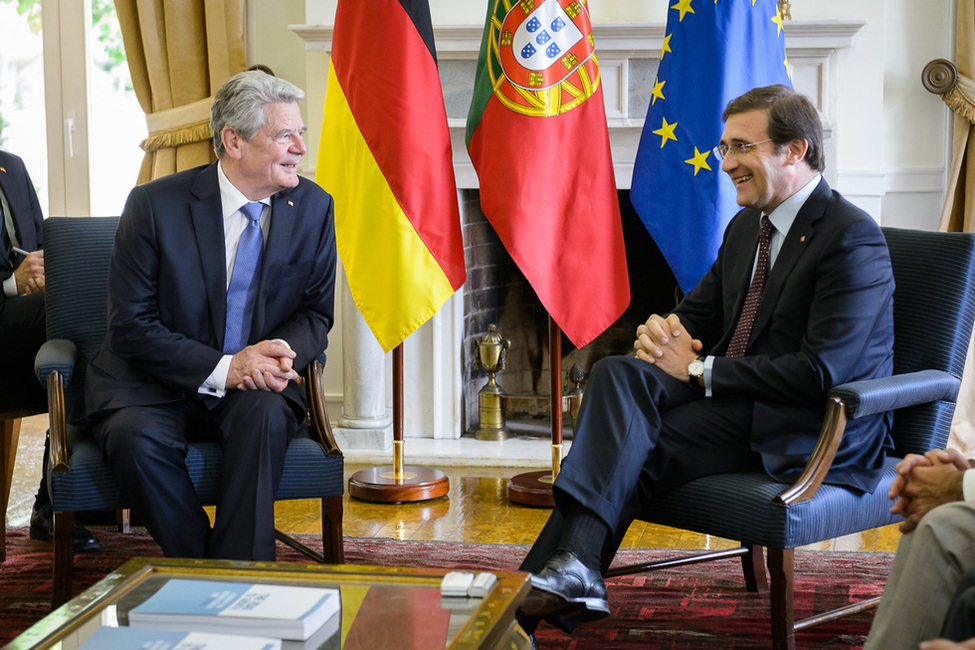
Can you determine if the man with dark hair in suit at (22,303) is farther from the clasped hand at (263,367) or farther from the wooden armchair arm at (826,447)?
the wooden armchair arm at (826,447)

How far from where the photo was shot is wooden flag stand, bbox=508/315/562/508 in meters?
3.36

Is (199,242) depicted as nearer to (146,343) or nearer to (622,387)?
A: (146,343)

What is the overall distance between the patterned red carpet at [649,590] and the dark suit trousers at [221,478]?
0.45 metres

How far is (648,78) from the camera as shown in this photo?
12.5ft

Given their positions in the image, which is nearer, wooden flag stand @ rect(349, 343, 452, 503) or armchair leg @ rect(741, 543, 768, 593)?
armchair leg @ rect(741, 543, 768, 593)

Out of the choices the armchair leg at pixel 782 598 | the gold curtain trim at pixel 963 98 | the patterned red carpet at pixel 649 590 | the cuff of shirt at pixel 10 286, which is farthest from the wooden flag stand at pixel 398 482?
the gold curtain trim at pixel 963 98

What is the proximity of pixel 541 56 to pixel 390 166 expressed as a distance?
552 millimetres

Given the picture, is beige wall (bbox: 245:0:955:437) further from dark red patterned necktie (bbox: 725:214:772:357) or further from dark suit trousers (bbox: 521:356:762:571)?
dark suit trousers (bbox: 521:356:762:571)

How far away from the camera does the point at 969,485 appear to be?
5.38 feet

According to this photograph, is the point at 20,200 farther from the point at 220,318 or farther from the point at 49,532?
the point at 220,318

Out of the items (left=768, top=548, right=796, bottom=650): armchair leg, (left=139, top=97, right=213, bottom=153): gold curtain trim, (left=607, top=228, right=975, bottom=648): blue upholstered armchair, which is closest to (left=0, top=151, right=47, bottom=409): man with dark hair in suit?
(left=139, top=97, right=213, bottom=153): gold curtain trim

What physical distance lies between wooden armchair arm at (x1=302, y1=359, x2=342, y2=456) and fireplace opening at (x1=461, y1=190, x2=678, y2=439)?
171cm

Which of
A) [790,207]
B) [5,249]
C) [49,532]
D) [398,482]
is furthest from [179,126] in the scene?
[790,207]

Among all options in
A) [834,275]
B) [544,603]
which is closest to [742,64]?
[834,275]
